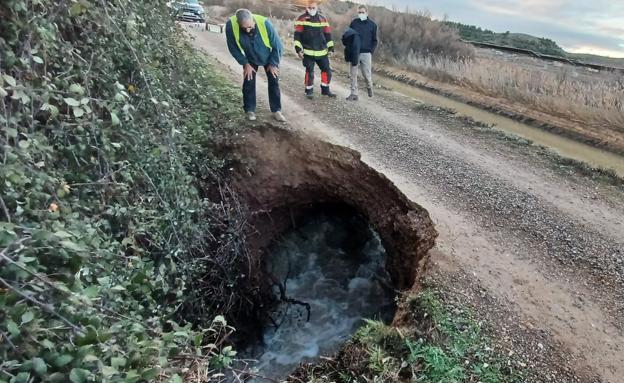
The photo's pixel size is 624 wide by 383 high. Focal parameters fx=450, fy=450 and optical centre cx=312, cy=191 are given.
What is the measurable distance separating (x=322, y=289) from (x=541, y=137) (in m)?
6.91

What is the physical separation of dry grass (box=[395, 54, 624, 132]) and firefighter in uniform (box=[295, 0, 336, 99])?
6369mm

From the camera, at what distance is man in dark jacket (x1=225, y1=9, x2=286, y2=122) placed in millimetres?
6793

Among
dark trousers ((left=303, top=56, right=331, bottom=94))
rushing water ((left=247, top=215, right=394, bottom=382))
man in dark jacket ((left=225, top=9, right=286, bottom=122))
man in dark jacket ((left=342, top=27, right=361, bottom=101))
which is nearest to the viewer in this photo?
rushing water ((left=247, top=215, right=394, bottom=382))

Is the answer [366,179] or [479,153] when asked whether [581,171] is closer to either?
[479,153]

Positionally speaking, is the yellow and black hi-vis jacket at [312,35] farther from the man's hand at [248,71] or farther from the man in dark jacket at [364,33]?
the man's hand at [248,71]

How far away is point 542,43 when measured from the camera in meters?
26.3

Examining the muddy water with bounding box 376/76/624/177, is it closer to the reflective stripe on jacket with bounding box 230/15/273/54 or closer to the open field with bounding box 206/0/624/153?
the open field with bounding box 206/0/624/153

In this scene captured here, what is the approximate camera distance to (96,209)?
3.27 m

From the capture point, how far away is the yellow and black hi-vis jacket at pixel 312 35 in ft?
30.6

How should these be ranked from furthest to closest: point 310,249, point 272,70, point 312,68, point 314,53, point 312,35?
1. point 312,68
2. point 314,53
3. point 312,35
4. point 310,249
5. point 272,70

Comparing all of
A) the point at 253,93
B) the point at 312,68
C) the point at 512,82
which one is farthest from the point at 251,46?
the point at 512,82

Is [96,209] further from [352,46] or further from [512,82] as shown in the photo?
[512,82]

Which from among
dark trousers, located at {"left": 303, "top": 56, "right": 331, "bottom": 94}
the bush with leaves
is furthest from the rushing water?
dark trousers, located at {"left": 303, "top": 56, "right": 331, "bottom": 94}

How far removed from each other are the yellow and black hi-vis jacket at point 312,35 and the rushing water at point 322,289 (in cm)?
378
